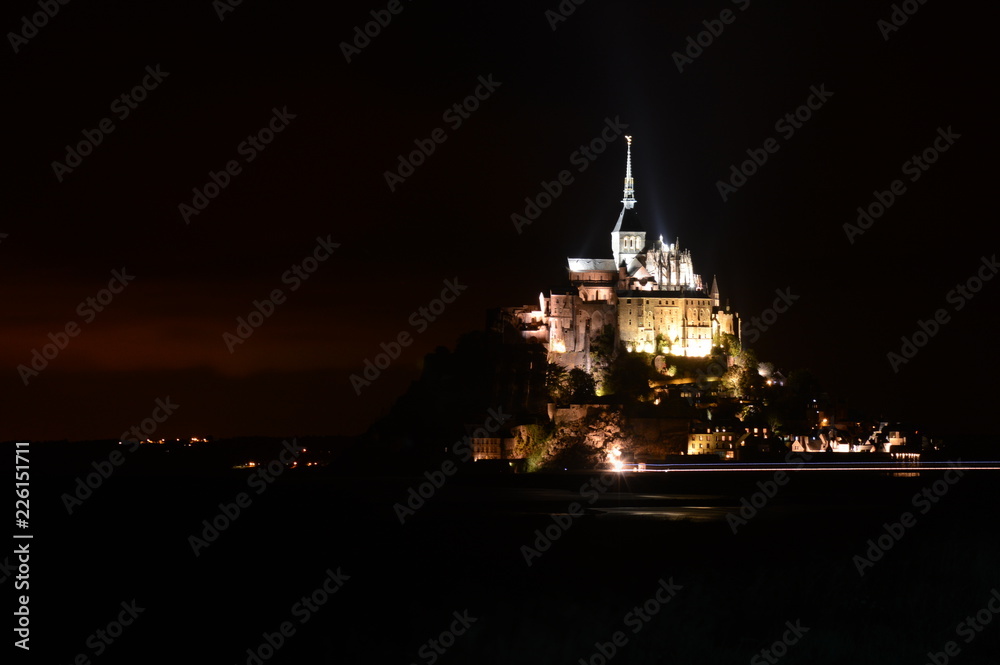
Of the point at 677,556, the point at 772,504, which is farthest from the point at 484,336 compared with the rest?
the point at 677,556

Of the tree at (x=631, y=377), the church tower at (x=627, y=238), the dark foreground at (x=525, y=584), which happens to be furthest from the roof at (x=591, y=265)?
the dark foreground at (x=525, y=584)

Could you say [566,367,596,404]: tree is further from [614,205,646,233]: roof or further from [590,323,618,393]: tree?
[614,205,646,233]: roof

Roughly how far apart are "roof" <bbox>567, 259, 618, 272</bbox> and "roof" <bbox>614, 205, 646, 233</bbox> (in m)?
5.08

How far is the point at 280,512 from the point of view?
6125 centimetres

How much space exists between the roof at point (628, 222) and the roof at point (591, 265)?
508 cm

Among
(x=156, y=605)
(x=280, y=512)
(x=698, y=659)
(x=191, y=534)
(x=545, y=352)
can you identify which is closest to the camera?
(x=698, y=659)

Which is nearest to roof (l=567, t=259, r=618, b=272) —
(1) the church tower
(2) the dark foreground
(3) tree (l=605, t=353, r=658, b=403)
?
(1) the church tower

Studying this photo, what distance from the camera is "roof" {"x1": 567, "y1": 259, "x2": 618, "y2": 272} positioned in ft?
361

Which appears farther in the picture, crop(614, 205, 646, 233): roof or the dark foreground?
crop(614, 205, 646, 233): roof

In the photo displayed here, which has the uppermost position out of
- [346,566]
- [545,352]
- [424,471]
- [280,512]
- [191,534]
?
[545,352]

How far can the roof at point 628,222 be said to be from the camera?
11544 cm

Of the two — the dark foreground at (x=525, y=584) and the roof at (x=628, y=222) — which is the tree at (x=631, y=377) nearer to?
the roof at (x=628, y=222)

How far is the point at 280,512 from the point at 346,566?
2575cm

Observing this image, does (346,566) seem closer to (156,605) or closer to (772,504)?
(156,605)
